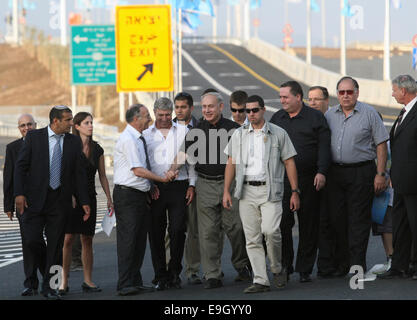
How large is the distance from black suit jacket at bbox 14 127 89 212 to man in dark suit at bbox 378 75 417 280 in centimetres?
292

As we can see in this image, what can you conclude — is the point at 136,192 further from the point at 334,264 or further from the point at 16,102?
the point at 16,102

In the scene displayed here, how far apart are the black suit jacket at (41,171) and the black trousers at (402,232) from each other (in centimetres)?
294

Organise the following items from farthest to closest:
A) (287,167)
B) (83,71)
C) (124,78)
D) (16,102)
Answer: (16,102), (83,71), (124,78), (287,167)

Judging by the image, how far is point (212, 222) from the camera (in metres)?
10.9

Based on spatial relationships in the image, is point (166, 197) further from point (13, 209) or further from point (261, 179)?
point (13, 209)

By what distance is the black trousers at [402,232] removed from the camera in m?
10.6

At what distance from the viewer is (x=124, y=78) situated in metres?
24.4

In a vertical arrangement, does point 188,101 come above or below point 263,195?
above

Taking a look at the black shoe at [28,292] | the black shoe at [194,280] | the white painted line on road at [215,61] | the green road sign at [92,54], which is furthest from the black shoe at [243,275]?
the white painted line on road at [215,61]

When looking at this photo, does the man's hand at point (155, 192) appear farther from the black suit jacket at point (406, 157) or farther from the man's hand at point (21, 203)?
the black suit jacket at point (406, 157)

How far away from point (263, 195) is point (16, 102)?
82.3m

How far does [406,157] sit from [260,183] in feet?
4.67
